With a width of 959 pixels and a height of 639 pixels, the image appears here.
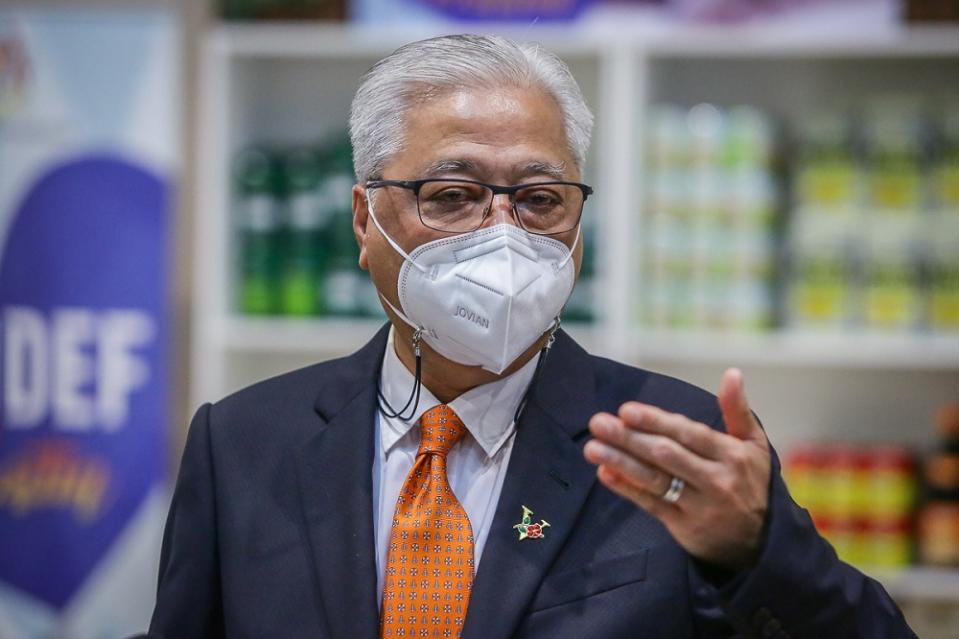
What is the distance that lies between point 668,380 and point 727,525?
37cm

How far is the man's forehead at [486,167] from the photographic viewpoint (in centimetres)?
137

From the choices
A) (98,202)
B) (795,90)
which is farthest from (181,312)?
(795,90)

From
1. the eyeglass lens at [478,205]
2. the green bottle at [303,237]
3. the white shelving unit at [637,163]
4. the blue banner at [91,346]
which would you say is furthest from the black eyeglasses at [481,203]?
the blue banner at [91,346]

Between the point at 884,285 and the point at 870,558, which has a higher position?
Result: the point at 884,285

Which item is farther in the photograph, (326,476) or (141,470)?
(141,470)

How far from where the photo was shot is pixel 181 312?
3.49 metres

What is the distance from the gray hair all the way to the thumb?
0.47m

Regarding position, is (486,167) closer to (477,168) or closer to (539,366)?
(477,168)

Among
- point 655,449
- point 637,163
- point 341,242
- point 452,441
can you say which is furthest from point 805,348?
point 655,449

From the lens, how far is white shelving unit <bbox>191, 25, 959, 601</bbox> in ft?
9.62

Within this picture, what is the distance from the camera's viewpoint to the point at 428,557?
4.37ft

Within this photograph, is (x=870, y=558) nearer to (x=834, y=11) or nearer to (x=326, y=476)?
(x=834, y=11)

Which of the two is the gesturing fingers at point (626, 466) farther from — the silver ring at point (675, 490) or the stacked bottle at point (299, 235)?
the stacked bottle at point (299, 235)

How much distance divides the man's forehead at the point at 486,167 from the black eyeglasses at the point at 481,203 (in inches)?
0.5
